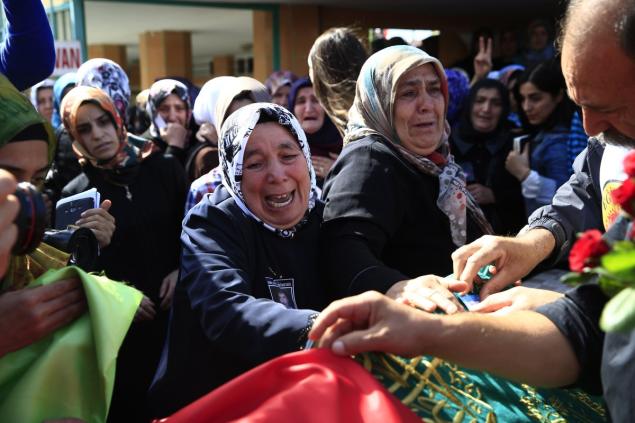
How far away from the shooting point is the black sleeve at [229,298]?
6.41ft

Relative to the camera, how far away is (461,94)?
6.32 metres

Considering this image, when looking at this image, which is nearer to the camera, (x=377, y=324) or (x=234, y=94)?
(x=377, y=324)

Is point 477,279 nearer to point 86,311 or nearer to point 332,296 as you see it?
point 332,296

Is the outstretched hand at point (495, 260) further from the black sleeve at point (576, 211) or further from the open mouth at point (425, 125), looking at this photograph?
the open mouth at point (425, 125)

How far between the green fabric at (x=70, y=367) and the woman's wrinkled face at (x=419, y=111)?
168 cm

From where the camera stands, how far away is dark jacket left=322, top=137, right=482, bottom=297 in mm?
2463

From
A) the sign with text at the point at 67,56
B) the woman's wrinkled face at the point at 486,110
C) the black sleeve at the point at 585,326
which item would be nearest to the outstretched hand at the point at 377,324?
the black sleeve at the point at 585,326

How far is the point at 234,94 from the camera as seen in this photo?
4.26 meters

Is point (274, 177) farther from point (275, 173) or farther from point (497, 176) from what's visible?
point (497, 176)

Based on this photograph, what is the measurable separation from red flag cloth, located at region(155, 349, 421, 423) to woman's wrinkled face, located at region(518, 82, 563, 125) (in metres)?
4.40

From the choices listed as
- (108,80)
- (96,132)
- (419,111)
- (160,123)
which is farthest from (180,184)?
(419,111)

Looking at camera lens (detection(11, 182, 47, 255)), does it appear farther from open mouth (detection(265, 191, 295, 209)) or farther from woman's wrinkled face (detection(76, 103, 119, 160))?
woman's wrinkled face (detection(76, 103, 119, 160))

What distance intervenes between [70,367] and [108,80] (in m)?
3.89

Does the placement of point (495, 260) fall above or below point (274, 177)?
below
